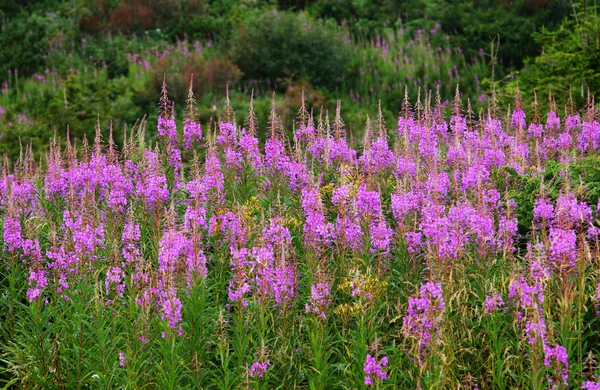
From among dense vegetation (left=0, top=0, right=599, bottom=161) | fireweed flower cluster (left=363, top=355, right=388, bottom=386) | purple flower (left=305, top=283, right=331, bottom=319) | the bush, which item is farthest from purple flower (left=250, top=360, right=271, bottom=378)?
the bush

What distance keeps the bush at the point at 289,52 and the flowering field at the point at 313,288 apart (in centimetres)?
1234

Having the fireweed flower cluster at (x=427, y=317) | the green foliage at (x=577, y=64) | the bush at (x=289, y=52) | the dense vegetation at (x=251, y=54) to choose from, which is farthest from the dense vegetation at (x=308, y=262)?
the bush at (x=289, y=52)

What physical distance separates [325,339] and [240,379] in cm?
62

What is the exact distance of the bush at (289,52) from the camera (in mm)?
19328

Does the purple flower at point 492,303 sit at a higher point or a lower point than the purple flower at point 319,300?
higher

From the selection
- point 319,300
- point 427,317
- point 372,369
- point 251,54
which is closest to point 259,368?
point 319,300

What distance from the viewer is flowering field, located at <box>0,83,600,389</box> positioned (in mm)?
4965

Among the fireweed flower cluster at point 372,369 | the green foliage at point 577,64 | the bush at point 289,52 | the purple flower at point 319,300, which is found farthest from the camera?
the bush at point 289,52

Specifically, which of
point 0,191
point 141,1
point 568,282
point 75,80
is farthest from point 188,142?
point 141,1

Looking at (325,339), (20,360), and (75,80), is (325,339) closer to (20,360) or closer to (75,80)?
(20,360)

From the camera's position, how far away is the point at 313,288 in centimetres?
507

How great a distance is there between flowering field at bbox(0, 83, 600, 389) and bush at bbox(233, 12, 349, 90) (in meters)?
12.3

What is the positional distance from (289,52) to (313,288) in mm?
14859

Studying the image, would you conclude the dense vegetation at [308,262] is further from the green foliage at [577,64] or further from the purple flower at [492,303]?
the green foliage at [577,64]
